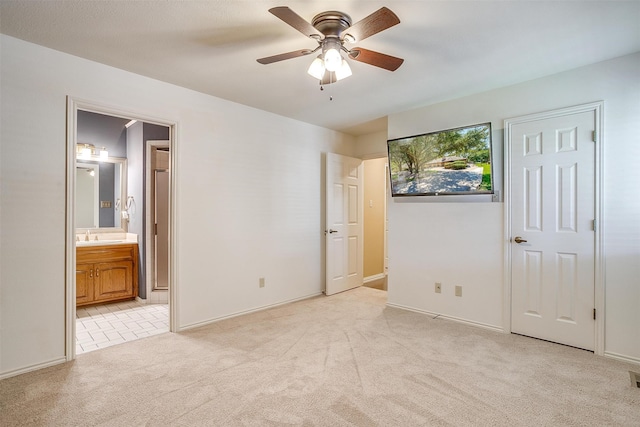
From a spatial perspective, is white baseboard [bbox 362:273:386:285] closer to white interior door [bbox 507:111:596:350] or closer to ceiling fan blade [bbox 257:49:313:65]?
white interior door [bbox 507:111:596:350]

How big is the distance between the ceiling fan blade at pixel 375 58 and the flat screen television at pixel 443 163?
59.7 inches

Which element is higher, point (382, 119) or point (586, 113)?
point (382, 119)

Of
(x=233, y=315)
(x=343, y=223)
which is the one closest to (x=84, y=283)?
(x=233, y=315)

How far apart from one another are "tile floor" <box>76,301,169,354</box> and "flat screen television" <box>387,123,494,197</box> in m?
3.09

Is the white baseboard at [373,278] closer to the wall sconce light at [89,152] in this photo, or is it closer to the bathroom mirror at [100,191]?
the bathroom mirror at [100,191]

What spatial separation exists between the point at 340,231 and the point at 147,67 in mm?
3058

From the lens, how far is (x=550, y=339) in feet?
9.49

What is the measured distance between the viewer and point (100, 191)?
4559 mm

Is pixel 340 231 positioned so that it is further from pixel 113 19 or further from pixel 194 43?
pixel 113 19

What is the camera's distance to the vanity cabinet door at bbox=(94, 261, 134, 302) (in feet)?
13.4

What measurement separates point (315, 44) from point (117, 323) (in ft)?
11.3

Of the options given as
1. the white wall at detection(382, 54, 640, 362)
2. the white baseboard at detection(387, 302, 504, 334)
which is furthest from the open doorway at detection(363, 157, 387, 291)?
the white wall at detection(382, 54, 640, 362)

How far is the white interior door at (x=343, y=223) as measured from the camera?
4551 mm

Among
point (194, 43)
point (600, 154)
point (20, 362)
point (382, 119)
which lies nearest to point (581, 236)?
point (600, 154)
